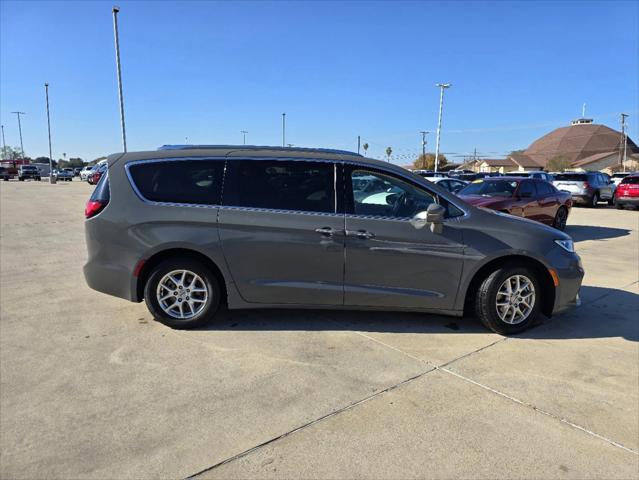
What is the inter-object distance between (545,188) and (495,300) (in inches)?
327

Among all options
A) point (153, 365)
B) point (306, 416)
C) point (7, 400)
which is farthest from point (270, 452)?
point (7, 400)

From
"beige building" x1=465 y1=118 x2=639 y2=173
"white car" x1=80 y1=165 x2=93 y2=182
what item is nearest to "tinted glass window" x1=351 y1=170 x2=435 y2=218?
"white car" x1=80 y1=165 x2=93 y2=182

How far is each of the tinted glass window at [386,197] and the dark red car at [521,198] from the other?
573 cm

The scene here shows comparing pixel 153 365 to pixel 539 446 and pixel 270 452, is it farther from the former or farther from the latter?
pixel 539 446

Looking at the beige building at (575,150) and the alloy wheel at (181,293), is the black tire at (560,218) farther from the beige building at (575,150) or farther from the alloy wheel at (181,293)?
the beige building at (575,150)

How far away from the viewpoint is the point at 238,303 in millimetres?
4355

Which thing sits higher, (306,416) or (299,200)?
(299,200)

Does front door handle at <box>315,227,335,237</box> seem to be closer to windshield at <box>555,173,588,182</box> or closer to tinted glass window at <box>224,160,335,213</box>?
tinted glass window at <box>224,160,335,213</box>

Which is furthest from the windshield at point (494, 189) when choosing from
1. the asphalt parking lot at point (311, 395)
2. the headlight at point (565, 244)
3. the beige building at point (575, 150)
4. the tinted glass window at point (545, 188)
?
the beige building at point (575, 150)

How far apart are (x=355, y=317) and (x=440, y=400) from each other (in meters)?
1.69

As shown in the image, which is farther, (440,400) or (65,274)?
(65,274)

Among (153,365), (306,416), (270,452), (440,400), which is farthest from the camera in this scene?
(153,365)

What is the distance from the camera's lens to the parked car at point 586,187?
2105cm

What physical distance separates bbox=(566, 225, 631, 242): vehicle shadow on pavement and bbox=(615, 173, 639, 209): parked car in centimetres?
810
